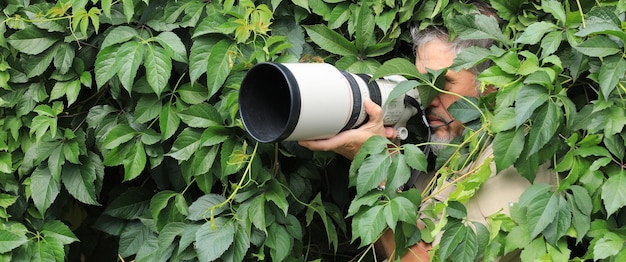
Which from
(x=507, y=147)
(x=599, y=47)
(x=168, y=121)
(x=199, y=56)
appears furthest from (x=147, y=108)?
(x=599, y=47)

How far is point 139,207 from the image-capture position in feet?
6.09

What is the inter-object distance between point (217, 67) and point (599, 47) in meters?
0.69

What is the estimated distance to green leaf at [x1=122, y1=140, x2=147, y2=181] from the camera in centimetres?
163

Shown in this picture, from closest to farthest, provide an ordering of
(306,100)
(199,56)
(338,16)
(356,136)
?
(306,100) → (356,136) → (199,56) → (338,16)

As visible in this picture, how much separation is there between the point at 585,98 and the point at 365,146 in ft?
1.30

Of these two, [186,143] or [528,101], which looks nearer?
[528,101]

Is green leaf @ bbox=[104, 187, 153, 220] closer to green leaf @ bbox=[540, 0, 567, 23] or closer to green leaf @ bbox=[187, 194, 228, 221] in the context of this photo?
green leaf @ bbox=[187, 194, 228, 221]

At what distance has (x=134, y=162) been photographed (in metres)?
1.63

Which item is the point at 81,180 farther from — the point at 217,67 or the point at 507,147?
the point at 507,147

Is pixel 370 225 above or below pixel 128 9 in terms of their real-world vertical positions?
below

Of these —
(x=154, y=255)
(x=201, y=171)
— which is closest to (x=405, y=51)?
(x=201, y=171)

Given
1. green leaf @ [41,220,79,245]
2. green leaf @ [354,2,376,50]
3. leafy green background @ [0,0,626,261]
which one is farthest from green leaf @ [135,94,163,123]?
green leaf @ [354,2,376,50]

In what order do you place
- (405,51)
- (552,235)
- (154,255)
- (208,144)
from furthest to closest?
(405,51) < (154,255) < (208,144) < (552,235)

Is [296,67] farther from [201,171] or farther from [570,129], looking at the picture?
[570,129]
